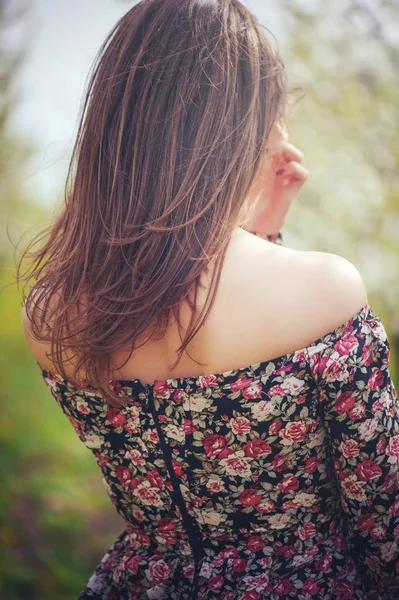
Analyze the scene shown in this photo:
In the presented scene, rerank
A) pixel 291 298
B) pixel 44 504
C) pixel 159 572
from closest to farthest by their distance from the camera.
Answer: pixel 291 298 → pixel 159 572 → pixel 44 504

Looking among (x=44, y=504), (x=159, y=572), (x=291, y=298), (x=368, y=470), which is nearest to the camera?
(x=291, y=298)

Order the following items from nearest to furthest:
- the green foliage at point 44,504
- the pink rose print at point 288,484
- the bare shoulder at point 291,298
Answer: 1. the bare shoulder at point 291,298
2. the pink rose print at point 288,484
3. the green foliage at point 44,504

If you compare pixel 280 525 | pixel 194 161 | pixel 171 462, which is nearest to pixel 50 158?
pixel 194 161

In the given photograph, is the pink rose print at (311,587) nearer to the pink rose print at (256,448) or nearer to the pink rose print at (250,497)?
the pink rose print at (250,497)

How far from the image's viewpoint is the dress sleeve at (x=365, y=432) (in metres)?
1.15

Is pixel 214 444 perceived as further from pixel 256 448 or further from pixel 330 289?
pixel 330 289

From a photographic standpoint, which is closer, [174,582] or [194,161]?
[194,161]

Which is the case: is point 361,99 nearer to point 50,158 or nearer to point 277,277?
point 50,158

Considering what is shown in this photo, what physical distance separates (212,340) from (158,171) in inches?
16.2

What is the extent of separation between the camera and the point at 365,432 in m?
1.18

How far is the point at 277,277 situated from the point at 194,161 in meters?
0.32

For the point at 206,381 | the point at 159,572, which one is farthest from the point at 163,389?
the point at 159,572

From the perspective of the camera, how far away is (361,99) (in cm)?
267

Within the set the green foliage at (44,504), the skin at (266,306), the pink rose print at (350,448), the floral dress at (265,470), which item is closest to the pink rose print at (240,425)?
the floral dress at (265,470)
